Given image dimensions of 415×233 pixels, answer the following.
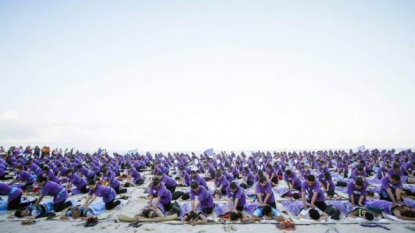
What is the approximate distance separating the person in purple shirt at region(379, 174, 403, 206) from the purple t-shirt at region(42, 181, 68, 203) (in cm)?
1229

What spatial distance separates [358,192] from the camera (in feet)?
24.9

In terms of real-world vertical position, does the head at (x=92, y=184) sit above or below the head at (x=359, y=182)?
below

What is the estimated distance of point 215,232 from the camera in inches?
243

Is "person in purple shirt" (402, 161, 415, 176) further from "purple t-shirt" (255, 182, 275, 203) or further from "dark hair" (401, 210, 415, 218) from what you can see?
"purple t-shirt" (255, 182, 275, 203)

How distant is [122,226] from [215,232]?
312 centimetres

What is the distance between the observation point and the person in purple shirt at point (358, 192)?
7373 mm

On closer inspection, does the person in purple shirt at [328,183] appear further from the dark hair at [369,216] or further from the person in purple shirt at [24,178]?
the person in purple shirt at [24,178]

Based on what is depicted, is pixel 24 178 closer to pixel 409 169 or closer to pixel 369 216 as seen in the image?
pixel 369 216

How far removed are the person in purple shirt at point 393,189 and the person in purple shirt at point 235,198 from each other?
511 cm

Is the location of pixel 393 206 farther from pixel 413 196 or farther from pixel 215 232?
pixel 215 232

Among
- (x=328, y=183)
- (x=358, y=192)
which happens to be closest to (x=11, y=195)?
(x=358, y=192)

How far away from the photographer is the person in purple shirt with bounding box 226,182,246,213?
25.0 feet

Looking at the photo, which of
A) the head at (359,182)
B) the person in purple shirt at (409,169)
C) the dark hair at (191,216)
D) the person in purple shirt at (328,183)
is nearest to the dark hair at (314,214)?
the head at (359,182)

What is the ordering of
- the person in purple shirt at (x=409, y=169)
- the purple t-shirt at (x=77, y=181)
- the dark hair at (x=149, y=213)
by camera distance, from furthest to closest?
the person in purple shirt at (x=409, y=169)
the purple t-shirt at (x=77, y=181)
the dark hair at (x=149, y=213)
